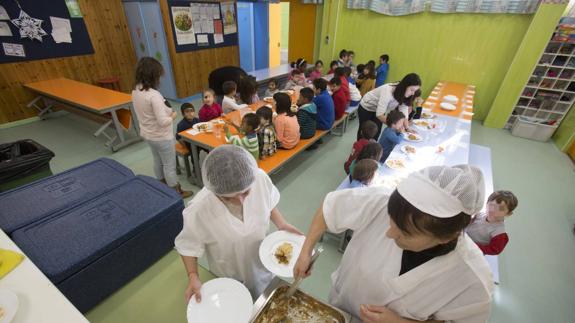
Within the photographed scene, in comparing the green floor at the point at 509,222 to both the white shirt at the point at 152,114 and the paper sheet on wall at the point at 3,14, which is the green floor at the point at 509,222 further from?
the paper sheet on wall at the point at 3,14

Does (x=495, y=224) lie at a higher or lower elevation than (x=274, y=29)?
lower

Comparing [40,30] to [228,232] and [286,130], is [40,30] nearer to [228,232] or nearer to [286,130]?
[286,130]

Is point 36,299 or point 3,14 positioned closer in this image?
point 36,299

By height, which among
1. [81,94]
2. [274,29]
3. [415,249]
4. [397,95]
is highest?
[274,29]

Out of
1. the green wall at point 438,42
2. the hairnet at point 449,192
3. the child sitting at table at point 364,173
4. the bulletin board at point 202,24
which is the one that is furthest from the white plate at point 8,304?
the green wall at point 438,42

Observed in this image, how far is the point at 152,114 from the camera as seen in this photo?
8.77 feet

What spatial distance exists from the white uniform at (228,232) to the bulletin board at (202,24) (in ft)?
19.2

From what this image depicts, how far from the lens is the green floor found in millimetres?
1657

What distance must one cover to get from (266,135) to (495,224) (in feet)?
7.67

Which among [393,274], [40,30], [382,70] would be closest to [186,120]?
[393,274]

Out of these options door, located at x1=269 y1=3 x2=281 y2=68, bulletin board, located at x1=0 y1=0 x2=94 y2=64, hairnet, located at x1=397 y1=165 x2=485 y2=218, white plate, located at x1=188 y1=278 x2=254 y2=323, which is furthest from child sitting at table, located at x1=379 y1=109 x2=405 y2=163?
door, located at x1=269 y1=3 x2=281 y2=68

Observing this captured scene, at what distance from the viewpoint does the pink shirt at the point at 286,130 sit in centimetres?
327

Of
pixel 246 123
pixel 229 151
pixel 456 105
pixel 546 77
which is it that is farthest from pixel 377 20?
pixel 229 151

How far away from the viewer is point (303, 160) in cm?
428
